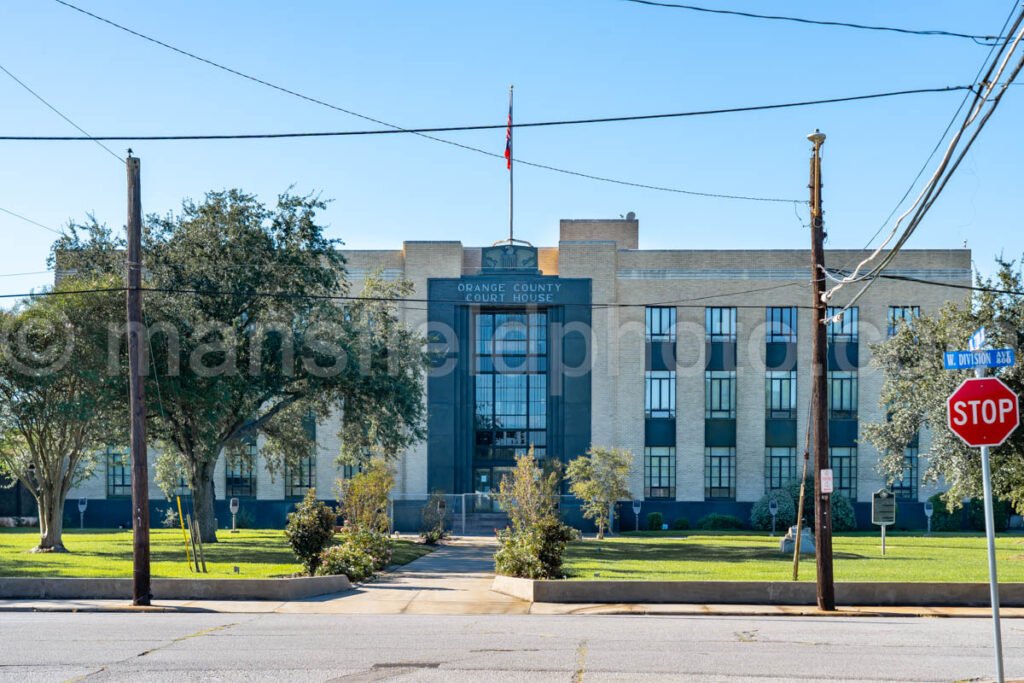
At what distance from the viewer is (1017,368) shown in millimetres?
27906

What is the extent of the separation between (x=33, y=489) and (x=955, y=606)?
28.5 metres

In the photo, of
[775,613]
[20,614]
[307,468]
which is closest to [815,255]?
[775,613]

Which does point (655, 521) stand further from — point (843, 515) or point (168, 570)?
point (168, 570)

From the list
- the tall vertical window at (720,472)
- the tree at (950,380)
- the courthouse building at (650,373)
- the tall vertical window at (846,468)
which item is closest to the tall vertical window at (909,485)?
the courthouse building at (650,373)

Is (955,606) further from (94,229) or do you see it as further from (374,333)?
(94,229)

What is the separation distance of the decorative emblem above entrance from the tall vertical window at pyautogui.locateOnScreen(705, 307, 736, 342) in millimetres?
8920

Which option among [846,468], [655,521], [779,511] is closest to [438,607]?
[655,521]

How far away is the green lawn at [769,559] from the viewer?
23.9 meters

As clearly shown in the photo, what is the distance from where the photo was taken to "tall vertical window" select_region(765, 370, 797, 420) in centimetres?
5197

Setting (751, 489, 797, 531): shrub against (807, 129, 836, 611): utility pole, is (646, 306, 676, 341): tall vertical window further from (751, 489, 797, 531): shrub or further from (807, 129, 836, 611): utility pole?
(807, 129, 836, 611): utility pole

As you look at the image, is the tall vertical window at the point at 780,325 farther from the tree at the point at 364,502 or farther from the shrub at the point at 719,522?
the tree at the point at 364,502

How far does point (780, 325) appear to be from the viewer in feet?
170

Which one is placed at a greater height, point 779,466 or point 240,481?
point 779,466

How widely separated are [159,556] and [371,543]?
7713mm
